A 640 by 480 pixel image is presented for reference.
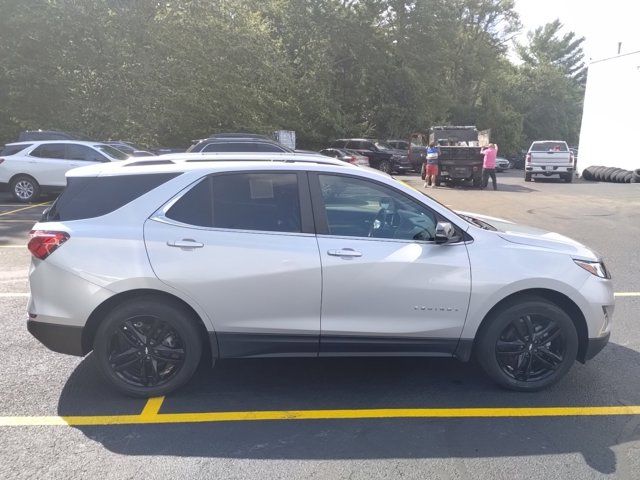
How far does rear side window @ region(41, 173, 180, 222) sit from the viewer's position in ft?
12.7

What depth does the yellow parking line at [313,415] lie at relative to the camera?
360 centimetres

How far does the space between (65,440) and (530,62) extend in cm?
6000

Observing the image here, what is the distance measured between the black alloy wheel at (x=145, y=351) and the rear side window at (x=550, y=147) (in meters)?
23.3

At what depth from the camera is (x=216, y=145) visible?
44.0 feet

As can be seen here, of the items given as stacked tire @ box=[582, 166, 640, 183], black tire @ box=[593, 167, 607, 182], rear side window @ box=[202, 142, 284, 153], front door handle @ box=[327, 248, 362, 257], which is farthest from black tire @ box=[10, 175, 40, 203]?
black tire @ box=[593, 167, 607, 182]

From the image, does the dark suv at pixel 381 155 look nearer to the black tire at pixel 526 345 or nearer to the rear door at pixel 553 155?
the rear door at pixel 553 155

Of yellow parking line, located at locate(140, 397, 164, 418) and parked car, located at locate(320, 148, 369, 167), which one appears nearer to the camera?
yellow parking line, located at locate(140, 397, 164, 418)

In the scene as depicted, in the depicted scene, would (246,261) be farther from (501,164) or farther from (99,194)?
(501,164)

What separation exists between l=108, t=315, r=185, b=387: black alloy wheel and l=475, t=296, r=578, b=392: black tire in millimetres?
2186

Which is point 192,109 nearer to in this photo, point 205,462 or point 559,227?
point 559,227

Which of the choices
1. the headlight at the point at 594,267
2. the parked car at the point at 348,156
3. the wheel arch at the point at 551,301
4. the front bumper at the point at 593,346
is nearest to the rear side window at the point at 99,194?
the wheel arch at the point at 551,301

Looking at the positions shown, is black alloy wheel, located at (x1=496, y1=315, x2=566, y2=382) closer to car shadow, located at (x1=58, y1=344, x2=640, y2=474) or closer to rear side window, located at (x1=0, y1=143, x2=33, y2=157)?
car shadow, located at (x1=58, y1=344, x2=640, y2=474)

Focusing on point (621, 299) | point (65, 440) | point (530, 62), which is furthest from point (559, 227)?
point (530, 62)

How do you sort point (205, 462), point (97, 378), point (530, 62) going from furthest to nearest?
point (530, 62) < point (97, 378) < point (205, 462)
